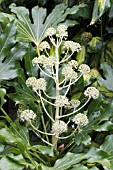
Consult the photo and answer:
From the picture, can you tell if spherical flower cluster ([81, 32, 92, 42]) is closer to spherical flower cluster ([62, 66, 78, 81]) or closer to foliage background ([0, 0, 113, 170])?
foliage background ([0, 0, 113, 170])

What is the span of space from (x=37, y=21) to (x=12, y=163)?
27.6 inches

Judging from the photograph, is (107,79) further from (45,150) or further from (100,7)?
(45,150)

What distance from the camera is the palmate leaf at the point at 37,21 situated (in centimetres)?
137

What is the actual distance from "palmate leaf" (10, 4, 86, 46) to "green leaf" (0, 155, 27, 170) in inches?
21.4

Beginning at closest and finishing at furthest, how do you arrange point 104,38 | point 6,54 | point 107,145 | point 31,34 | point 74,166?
point 74,166
point 107,145
point 6,54
point 31,34
point 104,38

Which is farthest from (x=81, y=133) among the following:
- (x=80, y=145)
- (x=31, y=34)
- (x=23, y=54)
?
(x=31, y=34)

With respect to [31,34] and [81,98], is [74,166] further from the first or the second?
[31,34]

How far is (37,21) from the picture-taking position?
1.43 m

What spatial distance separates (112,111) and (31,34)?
0.47 meters

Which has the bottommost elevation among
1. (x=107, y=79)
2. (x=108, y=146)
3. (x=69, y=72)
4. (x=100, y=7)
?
(x=108, y=146)

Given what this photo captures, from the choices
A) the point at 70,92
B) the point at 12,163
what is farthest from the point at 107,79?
the point at 12,163

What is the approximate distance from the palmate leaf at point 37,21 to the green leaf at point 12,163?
54 centimetres

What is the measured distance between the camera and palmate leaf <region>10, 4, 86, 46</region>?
1.37 metres

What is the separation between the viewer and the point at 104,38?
159cm
